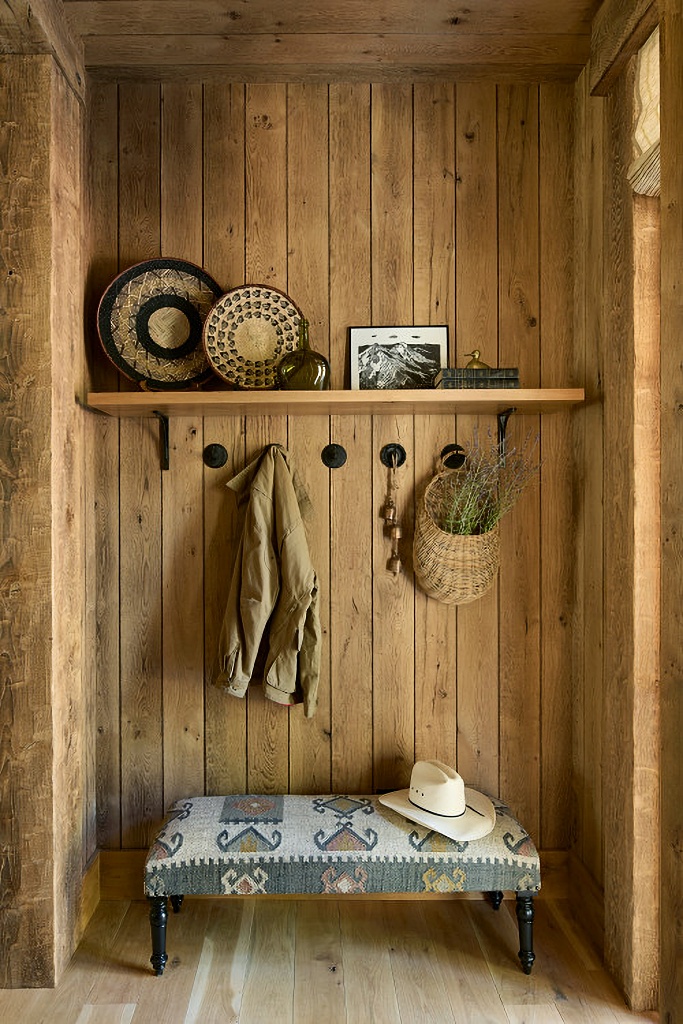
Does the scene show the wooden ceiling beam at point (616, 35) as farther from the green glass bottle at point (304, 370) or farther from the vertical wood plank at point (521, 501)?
the green glass bottle at point (304, 370)

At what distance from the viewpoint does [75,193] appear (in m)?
2.15

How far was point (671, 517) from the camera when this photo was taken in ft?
4.73

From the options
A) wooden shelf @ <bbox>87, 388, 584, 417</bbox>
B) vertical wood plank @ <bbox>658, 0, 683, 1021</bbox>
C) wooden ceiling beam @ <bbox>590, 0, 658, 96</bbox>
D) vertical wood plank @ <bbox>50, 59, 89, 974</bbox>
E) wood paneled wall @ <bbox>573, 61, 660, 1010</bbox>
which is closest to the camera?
vertical wood plank @ <bbox>658, 0, 683, 1021</bbox>

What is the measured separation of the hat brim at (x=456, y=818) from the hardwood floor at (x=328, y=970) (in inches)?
14.0

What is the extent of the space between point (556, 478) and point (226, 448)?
103cm

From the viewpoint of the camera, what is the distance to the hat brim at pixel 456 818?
2.00m

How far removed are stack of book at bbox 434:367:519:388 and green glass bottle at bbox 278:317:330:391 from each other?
1.14 feet

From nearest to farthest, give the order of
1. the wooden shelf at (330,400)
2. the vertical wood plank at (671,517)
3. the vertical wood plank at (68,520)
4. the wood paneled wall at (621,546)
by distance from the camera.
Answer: the vertical wood plank at (671,517) → the wood paneled wall at (621,546) → the vertical wood plank at (68,520) → the wooden shelf at (330,400)

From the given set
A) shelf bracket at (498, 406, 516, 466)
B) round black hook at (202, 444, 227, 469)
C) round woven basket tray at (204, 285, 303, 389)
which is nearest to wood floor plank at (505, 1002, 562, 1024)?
shelf bracket at (498, 406, 516, 466)

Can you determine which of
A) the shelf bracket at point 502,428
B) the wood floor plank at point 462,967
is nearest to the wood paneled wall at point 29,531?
the wood floor plank at point 462,967

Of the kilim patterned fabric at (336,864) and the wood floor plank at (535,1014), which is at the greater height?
the kilim patterned fabric at (336,864)

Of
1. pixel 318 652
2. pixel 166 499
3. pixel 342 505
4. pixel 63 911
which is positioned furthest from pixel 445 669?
pixel 63 911

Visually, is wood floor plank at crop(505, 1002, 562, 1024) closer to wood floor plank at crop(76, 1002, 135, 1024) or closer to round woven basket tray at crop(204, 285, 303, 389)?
wood floor plank at crop(76, 1002, 135, 1024)

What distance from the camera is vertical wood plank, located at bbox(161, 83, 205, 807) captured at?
2.34 m
